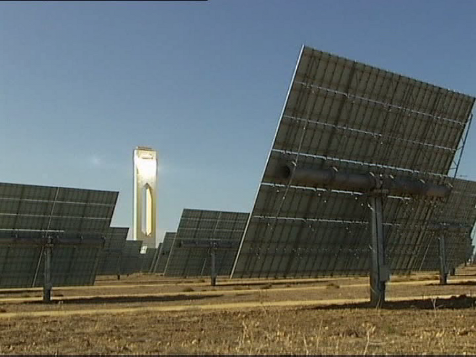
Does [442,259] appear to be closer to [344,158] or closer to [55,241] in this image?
[344,158]

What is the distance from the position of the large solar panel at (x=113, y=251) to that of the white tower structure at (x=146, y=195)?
134 feet

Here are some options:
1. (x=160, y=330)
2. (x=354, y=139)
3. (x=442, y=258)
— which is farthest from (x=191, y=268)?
(x=160, y=330)

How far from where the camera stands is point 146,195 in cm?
13438

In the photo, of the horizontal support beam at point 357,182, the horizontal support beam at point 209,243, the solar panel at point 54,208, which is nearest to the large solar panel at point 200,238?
the horizontal support beam at point 209,243

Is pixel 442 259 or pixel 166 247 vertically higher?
pixel 442 259

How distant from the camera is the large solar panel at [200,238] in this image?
53.2m

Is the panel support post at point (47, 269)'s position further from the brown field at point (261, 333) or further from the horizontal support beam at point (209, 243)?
the horizontal support beam at point (209, 243)

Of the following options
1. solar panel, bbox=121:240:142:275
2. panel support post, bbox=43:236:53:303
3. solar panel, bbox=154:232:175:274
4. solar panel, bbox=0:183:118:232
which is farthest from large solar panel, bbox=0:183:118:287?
solar panel, bbox=121:240:142:275

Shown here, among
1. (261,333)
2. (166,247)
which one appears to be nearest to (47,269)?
(261,333)

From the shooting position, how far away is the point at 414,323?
17734 millimetres

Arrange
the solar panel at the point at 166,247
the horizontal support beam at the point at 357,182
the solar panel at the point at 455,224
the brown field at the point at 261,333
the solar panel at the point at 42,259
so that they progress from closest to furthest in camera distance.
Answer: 1. the brown field at the point at 261,333
2. the horizontal support beam at the point at 357,182
3. the solar panel at the point at 42,259
4. the solar panel at the point at 455,224
5. the solar panel at the point at 166,247

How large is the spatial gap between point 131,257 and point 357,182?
7923 cm

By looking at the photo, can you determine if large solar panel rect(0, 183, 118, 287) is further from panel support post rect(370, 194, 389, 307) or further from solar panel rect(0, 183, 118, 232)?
panel support post rect(370, 194, 389, 307)

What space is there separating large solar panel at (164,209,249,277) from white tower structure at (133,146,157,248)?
73.7 metres
